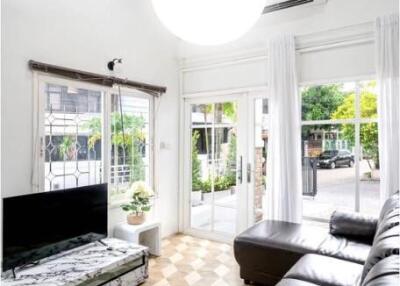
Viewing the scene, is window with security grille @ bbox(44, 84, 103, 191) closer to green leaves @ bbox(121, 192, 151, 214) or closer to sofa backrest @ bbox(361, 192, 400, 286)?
green leaves @ bbox(121, 192, 151, 214)

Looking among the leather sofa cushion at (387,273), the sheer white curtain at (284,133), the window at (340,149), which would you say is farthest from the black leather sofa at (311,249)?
the leather sofa cushion at (387,273)

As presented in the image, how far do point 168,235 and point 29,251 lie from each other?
6.96ft

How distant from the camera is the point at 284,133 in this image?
3.37m

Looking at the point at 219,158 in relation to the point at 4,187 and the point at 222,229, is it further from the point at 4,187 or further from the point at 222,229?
the point at 4,187

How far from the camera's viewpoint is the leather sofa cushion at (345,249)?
2.26m

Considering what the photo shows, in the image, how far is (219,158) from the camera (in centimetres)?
408

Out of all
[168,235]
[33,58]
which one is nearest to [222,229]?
[168,235]

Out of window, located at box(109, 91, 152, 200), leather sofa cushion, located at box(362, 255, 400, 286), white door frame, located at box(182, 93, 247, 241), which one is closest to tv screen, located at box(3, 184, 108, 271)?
window, located at box(109, 91, 152, 200)

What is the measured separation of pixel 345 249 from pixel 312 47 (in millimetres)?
2157

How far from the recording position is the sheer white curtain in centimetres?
333

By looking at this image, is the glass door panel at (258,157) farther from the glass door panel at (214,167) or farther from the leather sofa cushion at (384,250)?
the leather sofa cushion at (384,250)

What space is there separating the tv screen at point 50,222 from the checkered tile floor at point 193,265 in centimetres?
73

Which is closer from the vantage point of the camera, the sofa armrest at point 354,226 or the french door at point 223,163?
the sofa armrest at point 354,226

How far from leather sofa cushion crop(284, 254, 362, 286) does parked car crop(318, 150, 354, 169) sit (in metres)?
1.36
